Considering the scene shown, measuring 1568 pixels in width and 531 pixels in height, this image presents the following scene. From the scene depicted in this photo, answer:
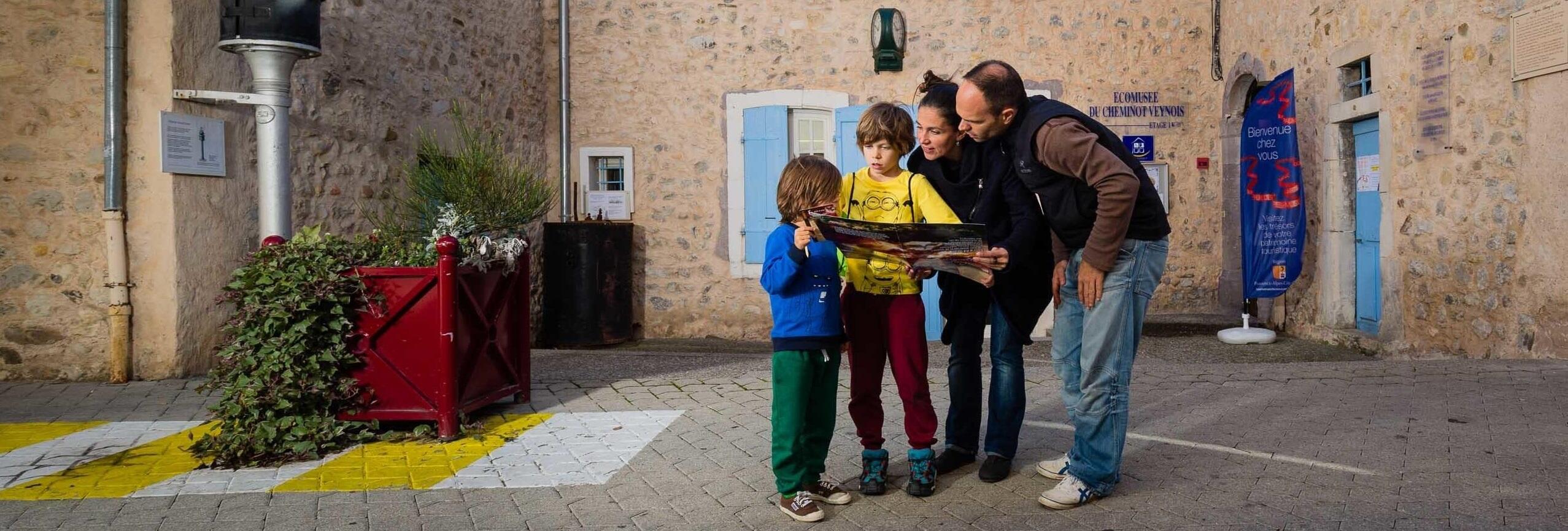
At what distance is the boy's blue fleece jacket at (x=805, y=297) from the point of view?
3.65 m

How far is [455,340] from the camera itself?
5047 mm

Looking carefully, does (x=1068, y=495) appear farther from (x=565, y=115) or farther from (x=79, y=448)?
(x=565, y=115)

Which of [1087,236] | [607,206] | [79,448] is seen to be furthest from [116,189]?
[1087,236]

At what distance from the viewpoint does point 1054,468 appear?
13.7 ft

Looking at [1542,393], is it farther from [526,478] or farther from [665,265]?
[665,265]

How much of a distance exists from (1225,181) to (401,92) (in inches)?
290

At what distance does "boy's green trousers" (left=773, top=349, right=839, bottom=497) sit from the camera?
3.69m

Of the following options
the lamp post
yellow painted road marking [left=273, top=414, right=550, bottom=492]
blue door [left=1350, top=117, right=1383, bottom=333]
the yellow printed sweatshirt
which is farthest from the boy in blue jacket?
blue door [left=1350, top=117, right=1383, bottom=333]

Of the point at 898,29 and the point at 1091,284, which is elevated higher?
the point at 898,29

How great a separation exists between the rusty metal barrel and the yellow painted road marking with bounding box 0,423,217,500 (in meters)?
5.42

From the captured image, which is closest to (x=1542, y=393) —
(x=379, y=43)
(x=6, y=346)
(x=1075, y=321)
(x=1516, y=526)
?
(x=1516, y=526)

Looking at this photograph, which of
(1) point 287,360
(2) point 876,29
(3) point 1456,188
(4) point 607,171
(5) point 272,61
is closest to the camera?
(1) point 287,360

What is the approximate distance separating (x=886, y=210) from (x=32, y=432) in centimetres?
410

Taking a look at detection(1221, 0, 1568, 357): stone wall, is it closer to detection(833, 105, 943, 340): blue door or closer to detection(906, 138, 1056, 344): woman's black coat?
detection(833, 105, 943, 340): blue door
